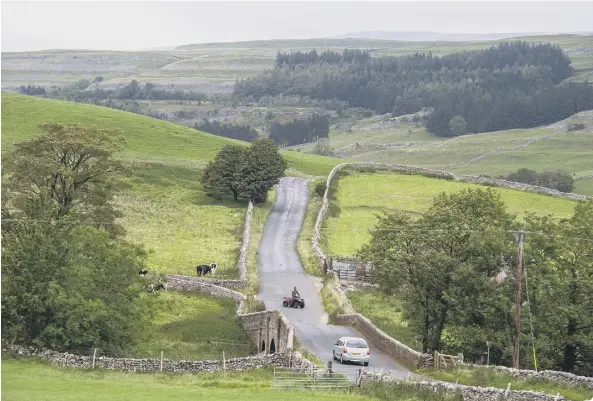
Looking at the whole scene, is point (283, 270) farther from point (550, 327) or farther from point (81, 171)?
point (550, 327)

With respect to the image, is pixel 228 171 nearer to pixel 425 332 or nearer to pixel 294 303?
pixel 294 303

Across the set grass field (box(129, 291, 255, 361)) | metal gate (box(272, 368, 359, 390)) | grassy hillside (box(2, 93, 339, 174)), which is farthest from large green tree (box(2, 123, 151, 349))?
grassy hillside (box(2, 93, 339, 174))

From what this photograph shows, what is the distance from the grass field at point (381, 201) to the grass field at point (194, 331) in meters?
23.2

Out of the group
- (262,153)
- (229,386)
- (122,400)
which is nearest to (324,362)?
(229,386)

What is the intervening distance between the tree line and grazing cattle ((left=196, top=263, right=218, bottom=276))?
79.5 feet

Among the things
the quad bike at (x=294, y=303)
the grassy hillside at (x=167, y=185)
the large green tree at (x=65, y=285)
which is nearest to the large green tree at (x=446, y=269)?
the quad bike at (x=294, y=303)

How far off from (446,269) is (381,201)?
63.4 metres

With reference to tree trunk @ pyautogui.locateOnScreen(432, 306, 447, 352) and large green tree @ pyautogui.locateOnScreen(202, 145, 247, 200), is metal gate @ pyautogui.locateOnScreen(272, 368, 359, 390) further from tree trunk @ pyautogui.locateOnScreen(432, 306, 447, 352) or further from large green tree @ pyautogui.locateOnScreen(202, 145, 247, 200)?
large green tree @ pyautogui.locateOnScreen(202, 145, 247, 200)

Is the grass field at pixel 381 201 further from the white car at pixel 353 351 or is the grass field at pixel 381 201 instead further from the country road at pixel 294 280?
the white car at pixel 353 351

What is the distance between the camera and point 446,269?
140ft

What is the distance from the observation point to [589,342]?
4091cm

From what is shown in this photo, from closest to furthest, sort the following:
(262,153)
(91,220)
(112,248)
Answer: (112,248) < (91,220) < (262,153)

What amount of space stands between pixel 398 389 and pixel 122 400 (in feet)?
32.3

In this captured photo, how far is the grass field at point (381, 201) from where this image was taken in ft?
294
